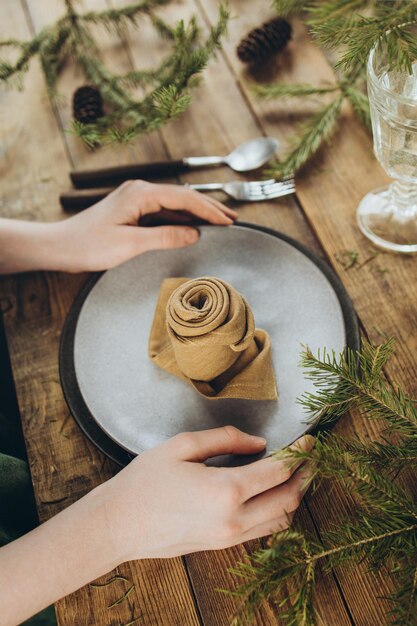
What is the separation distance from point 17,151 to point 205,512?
728 millimetres

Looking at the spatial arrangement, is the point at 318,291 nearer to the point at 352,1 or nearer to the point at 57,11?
the point at 352,1

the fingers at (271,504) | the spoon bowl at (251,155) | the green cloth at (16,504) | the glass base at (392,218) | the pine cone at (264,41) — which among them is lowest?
the green cloth at (16,504)

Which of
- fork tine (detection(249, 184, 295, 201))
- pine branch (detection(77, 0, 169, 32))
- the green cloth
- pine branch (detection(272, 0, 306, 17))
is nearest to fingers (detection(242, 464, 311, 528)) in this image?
the green cloth

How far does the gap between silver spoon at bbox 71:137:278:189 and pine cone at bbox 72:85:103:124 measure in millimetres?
112

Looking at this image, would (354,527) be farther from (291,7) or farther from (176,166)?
(291,7)

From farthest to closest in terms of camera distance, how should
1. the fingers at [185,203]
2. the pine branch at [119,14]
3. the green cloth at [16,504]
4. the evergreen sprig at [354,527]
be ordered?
the pine branch at [119,14] < the fingers at [185,203] < the green cloth at [16,504] < the evergreen sprig at [354,527]

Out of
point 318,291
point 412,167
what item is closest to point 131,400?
point 318,291

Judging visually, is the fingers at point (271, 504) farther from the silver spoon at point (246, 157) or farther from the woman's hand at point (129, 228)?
the silver spoon at point (246, 157)

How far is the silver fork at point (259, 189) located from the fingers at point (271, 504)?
0.46m

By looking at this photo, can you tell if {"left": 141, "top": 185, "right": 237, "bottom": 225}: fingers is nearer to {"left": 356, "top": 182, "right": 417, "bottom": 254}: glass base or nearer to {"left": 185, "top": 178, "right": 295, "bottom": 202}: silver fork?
{"left": 185, "top": 178, "right": 295, "bottom": 202}: silver fork

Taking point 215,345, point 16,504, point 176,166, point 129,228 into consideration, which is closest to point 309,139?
point 176,166

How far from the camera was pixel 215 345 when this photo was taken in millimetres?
651

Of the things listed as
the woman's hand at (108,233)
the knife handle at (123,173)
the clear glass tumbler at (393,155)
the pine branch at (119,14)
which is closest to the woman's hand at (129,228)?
the woman's hand at (108,233)

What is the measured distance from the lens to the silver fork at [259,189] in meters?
0.92
